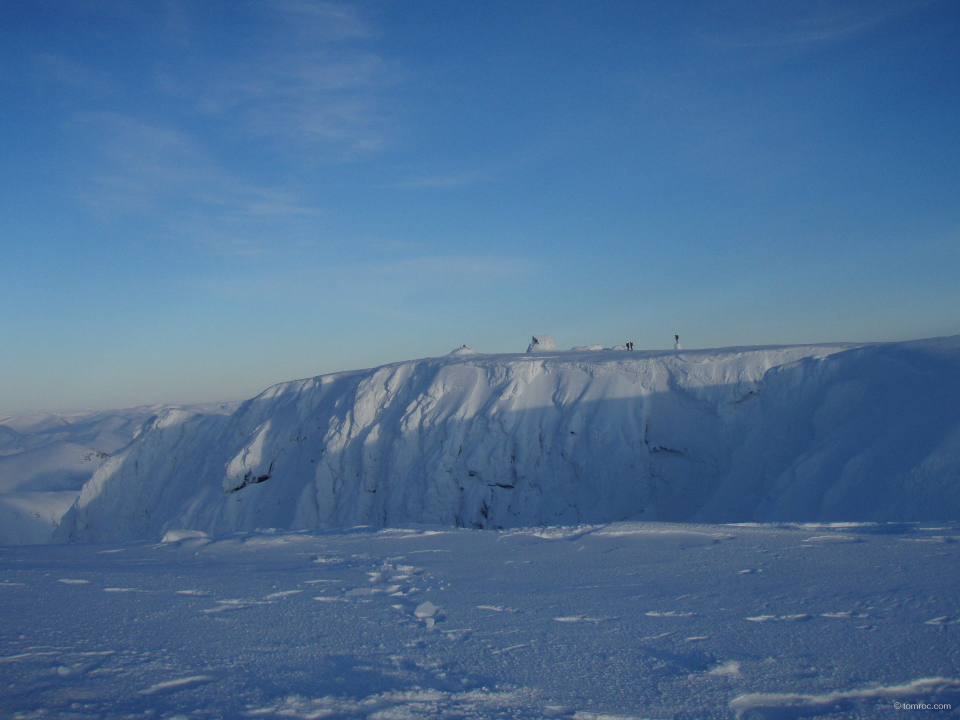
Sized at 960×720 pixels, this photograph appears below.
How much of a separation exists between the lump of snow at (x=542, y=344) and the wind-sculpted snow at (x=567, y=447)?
6070 mm

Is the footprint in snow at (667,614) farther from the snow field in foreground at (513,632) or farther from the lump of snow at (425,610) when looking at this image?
the lump of snow at (425,610)

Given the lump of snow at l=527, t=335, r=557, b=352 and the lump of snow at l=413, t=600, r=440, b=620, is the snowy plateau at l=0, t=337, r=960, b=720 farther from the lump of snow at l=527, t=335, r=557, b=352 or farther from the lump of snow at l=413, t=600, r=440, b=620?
the lump of snow at l=527, t=335, r=557, b=352

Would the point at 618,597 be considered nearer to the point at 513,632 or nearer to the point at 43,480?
the point at 513,632

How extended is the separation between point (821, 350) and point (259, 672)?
1662cm

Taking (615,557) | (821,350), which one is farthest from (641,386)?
(615,557)

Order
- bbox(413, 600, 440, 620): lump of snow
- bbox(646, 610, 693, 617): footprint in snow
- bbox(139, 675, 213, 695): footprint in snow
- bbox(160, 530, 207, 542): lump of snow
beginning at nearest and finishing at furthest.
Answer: bbox(139, 675, 213, 695): footprint in snow < bbox(646, 610, 693, 617): footprint in snow < bbox(413, 600, 440, 620): lump of snow < bbox(160, 530, 207, 542): lump of snow

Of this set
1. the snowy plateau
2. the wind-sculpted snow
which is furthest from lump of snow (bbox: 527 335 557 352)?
the snowy plateau

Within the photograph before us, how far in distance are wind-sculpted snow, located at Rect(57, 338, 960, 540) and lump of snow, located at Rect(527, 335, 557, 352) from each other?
6.07 metres

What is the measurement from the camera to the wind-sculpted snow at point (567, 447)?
10.2m

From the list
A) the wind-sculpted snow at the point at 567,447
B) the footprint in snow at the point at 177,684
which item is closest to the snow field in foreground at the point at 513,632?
the footprint in snow at the point at 177,684

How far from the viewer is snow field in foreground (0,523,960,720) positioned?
9.71 ft

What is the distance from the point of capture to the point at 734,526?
7.03 metres

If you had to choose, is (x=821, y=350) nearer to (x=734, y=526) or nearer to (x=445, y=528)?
(x=734, y=526)

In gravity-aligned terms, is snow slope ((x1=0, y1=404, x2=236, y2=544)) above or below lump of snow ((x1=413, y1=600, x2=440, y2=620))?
below
